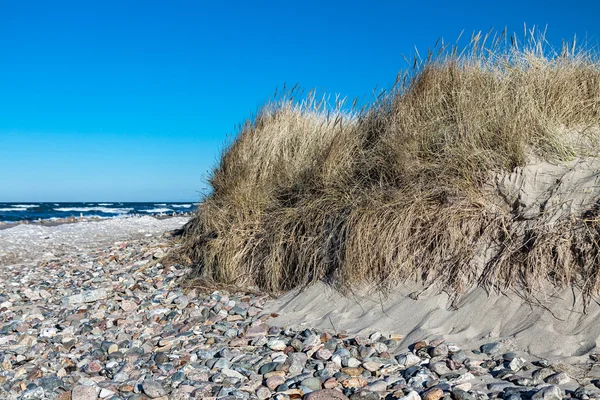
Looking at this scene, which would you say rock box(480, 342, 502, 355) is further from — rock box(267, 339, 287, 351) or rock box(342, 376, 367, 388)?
rock box(267, 339, 287, 351)

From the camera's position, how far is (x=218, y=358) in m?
3.42

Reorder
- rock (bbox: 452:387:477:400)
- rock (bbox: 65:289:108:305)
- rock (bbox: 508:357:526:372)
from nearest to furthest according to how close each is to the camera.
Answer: rock (bbox: 452:387:477:400) → rock (bbox: 508:357:526:372) → rock (bbox: 65:289:108:305)

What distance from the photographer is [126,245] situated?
25.3ft

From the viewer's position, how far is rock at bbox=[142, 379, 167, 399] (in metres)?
2.96

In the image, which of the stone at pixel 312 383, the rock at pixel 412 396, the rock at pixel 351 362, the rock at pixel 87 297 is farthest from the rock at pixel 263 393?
the rock at pixel 87 297

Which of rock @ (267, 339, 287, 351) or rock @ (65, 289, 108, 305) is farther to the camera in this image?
rock @ (65, 289, 108, 305)

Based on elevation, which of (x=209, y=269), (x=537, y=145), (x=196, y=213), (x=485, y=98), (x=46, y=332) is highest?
(x=485, y=98)

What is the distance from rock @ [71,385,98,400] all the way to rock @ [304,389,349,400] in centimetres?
126

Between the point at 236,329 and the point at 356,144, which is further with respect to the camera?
the point at 356,144

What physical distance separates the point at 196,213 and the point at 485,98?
3808 mm

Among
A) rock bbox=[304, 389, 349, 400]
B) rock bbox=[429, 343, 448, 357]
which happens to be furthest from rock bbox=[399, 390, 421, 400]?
rock bbox=[429, 343, 448, 357]

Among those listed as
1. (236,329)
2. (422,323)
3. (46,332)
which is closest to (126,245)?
(46,332)

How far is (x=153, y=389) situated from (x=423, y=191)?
243cm

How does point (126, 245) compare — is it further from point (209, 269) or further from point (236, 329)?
point (236, 329)
